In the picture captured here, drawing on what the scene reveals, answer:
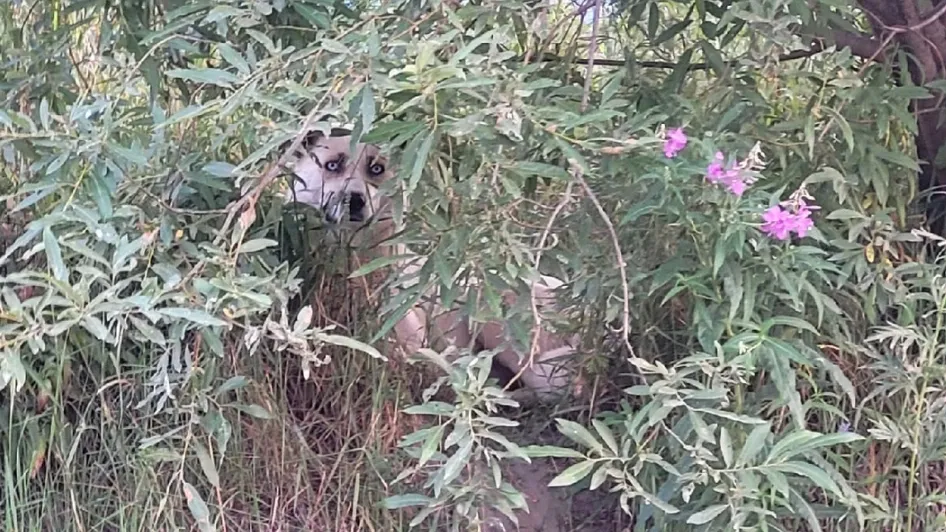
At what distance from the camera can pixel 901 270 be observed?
1.55 m

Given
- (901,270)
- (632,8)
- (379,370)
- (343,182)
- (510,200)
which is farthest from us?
(343,182)

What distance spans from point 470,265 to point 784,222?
388 mm

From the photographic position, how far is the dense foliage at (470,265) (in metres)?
1.27

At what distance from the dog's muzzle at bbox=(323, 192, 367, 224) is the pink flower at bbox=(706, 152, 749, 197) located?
0.80 meters

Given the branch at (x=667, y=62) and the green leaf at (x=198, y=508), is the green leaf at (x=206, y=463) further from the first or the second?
the branch at (x=667, y=62)

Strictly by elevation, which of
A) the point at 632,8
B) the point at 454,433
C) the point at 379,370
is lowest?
the point at 379,370

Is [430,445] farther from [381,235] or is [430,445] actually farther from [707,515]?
[381,235]

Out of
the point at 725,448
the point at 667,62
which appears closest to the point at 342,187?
the point at 667,62

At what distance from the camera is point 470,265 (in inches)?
53.8

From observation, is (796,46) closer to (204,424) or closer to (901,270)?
(901,270)

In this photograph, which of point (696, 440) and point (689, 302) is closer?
point (696, 440)

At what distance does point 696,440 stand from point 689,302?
11.3 inches

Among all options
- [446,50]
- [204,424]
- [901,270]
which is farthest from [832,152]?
[204,424]

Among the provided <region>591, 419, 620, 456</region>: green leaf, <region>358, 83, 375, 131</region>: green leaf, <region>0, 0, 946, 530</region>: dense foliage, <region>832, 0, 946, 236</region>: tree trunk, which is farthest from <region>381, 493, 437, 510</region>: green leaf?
<region>832, 0, 946, 236</region>: tree trunk
